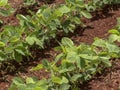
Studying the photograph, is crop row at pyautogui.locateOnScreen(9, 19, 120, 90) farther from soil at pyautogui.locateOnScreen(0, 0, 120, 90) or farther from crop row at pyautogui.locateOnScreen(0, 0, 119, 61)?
crop row at pyautogui.locateOnScreen(0, 0, 119, 61)

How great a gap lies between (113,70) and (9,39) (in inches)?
49.4

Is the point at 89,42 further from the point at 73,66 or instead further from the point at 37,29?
the point at 73,66

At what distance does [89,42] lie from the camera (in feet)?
15.4

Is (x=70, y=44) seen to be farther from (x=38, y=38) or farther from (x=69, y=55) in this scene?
(x=38, y=38)

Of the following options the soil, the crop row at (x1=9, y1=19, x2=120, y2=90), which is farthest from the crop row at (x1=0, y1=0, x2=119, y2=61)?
the crop row at (x1=9, y1=19, x2=120, y2=90)

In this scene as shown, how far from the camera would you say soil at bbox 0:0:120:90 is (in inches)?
150

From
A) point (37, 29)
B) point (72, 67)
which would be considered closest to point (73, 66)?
point (72, 67)

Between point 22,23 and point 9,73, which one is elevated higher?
point 22,23

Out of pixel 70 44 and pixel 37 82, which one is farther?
pixel 70 44

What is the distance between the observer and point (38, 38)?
14.9 feet

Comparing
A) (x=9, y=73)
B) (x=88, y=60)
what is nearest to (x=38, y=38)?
(x=9, y=73)

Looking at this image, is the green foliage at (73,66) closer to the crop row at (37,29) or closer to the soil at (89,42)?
the soil at (89,42)

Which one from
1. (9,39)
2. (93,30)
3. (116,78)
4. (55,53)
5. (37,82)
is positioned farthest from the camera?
(93,30)

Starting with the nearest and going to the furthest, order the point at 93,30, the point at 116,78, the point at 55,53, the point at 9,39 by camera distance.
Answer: the point at 116,78
the point at 9,39
the point at 55,53
the point at 93,30
